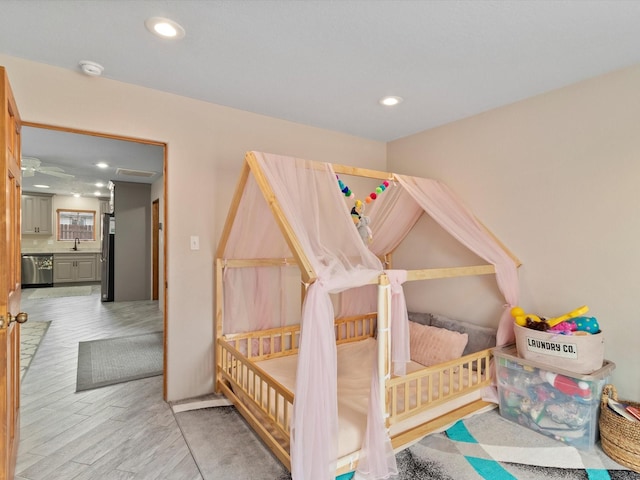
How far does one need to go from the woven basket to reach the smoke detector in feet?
12.5

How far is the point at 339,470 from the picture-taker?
5.90 ft

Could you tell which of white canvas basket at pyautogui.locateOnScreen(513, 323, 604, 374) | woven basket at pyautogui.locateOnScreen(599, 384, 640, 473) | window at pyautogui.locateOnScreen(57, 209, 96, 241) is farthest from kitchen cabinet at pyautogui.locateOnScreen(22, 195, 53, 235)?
woven basket at pyautogui.locateOnScreen(599, 384, 640, 473)

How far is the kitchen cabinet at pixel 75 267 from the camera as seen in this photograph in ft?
28.1

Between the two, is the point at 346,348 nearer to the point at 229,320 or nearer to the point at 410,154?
the point at 229,320

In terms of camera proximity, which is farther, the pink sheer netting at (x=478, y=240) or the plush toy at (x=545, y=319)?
the pink sheer netting at (x=478, y=240)

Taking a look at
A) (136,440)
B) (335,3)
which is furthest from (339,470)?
(335,3)

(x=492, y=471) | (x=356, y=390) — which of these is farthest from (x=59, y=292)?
(x=492, y=471)

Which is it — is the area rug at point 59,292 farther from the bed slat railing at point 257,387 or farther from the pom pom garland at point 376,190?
the pom pom garland at point 376,190

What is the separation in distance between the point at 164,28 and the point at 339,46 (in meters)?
0.95

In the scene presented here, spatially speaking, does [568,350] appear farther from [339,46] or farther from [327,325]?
[339,46]

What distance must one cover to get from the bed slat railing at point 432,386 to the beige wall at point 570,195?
1.85 feet

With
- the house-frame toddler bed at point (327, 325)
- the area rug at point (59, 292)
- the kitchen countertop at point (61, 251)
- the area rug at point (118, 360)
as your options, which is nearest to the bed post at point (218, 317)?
the house-frame toddler bed at point (327, 325)

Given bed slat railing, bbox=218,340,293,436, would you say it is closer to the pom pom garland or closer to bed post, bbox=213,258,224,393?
bed post, bbox=213,258,224,393

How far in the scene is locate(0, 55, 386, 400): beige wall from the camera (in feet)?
7.89
